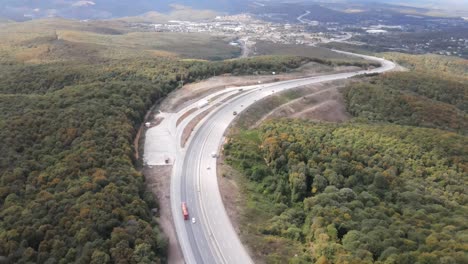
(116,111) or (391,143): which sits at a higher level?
(116,111)

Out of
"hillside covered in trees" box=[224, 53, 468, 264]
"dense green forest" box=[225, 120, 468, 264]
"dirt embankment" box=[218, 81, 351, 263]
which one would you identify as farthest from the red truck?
"dense green forest" box=[225, 120, 468, 264]

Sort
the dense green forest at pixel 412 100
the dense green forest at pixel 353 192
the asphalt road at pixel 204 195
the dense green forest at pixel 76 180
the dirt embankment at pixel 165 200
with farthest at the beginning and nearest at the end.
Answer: the dense green forest at pixel 412 100, the asphalt road at pixel 204 195, the dirt embankment at pixel 165 200, the dense green forest at pixel 353 192, the dense green forest at pixel 76 180

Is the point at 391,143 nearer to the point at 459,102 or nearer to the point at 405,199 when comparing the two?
the point at 405,199

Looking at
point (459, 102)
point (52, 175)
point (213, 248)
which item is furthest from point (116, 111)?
point (459, 102)

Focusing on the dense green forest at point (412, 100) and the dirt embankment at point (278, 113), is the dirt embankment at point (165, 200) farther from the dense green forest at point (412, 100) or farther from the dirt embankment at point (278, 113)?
the dense green forest at point (412, 100)

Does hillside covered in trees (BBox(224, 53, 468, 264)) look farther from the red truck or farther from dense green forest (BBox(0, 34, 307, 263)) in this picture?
dense green forest (BBox(0, 34, 307, 263))

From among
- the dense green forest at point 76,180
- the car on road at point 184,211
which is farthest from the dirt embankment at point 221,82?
the car on road at point 184,211

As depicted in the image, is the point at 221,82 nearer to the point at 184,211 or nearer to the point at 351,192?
the point at 184,211
